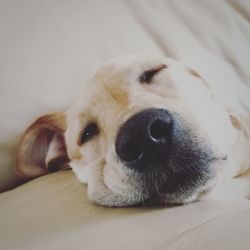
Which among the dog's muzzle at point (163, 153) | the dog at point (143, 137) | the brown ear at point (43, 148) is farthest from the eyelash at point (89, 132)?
the dog's muzzle at point (163, 153)

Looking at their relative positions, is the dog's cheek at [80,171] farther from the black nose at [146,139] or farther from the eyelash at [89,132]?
the black nose at [146,139]

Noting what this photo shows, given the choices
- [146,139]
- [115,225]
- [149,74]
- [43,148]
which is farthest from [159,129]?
[43,148]

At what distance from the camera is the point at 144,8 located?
1.42 m

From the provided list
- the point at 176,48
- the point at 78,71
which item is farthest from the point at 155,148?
the point at 176,48

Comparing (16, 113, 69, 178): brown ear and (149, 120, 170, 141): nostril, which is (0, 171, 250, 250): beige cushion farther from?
(16, 113, 69, 178): brown ear

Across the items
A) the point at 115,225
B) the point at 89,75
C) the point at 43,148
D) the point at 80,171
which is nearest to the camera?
the point at 115,225

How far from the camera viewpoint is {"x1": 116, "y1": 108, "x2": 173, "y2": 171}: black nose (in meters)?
0.84

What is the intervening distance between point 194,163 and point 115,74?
1.30 feet

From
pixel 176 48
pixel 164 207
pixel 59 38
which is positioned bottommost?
pixel 164 207

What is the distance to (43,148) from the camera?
1426mm

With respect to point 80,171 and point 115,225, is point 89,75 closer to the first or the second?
point 80,171

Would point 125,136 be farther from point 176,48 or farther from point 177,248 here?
point 176,48

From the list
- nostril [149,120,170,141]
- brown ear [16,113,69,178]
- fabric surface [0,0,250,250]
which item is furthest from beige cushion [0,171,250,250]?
brown ear [16,113,69,178]

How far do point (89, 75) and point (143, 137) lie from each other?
531mm
